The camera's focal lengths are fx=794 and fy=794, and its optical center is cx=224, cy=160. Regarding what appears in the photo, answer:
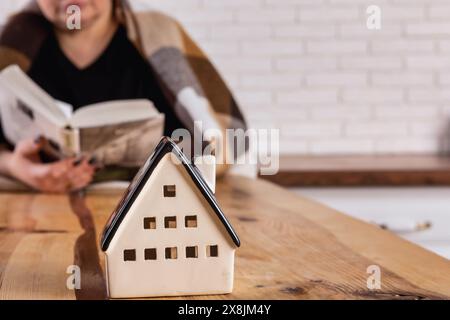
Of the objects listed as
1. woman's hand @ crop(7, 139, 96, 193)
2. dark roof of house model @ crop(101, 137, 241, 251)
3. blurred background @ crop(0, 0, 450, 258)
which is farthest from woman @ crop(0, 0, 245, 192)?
dark roof of house model @ crop(101, 137, 241, 251)

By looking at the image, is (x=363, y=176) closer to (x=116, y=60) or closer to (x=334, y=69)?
(x=334, y=69)

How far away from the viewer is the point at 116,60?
2211 mm

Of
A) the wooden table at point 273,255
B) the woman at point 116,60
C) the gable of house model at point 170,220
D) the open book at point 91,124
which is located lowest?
the wooden table at point 273,255

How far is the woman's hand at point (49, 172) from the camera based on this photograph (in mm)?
1775

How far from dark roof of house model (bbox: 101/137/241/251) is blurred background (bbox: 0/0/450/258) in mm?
2044

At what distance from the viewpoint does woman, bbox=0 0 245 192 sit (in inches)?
82.0

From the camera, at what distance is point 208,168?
777mm

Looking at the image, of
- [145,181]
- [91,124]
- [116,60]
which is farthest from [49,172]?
[145,181]

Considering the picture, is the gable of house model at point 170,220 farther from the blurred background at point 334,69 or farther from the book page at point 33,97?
the blurred background at point 334,69

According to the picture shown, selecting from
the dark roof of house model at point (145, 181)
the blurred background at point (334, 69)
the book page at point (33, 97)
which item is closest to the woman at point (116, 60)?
the book page at point (33, 97)

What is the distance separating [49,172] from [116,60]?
0.54 meters

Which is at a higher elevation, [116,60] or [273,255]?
[116,60]

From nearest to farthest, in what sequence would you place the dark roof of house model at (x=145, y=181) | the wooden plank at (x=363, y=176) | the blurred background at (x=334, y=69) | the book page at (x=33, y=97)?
the dark roof of house model at (x=145, y=181) → the book page at (x=33, y=97) → the wooden plank at (x=363, y=176) → the blurred background at (x=334, y=69)

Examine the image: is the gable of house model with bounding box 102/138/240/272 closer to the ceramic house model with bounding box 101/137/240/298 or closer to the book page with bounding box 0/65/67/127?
the ceramic house model with bounding box 101/137/240/298
